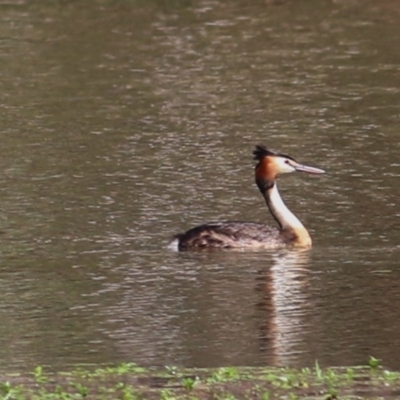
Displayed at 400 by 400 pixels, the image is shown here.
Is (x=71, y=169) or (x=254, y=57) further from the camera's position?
(x=254, y=57)

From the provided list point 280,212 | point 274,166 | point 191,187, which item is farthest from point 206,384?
point 191,187

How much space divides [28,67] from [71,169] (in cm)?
722

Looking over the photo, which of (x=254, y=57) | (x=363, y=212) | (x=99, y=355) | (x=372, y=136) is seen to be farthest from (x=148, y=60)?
(x=99, y=355)

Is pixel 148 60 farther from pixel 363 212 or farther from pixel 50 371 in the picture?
pixel 50 371

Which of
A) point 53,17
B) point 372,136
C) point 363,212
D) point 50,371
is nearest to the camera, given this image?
point 50,371

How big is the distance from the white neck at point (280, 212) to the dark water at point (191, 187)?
29 centimetres

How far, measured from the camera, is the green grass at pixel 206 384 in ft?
25.1

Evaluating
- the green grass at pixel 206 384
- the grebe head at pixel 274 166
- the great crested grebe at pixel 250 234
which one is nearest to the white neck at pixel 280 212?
the great crested grebe at pixel 250 234

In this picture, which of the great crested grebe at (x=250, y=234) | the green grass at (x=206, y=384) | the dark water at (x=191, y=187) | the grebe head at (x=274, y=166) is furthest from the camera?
the grebe head at (x=274, y=166)

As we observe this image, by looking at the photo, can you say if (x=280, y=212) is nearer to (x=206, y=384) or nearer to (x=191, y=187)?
(x=191, y=187)

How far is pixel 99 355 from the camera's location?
933 centimetres

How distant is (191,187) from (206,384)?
7146mm

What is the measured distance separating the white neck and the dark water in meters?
0.29

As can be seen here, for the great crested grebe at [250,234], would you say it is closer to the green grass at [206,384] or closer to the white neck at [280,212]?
the white neck at [280,212]
